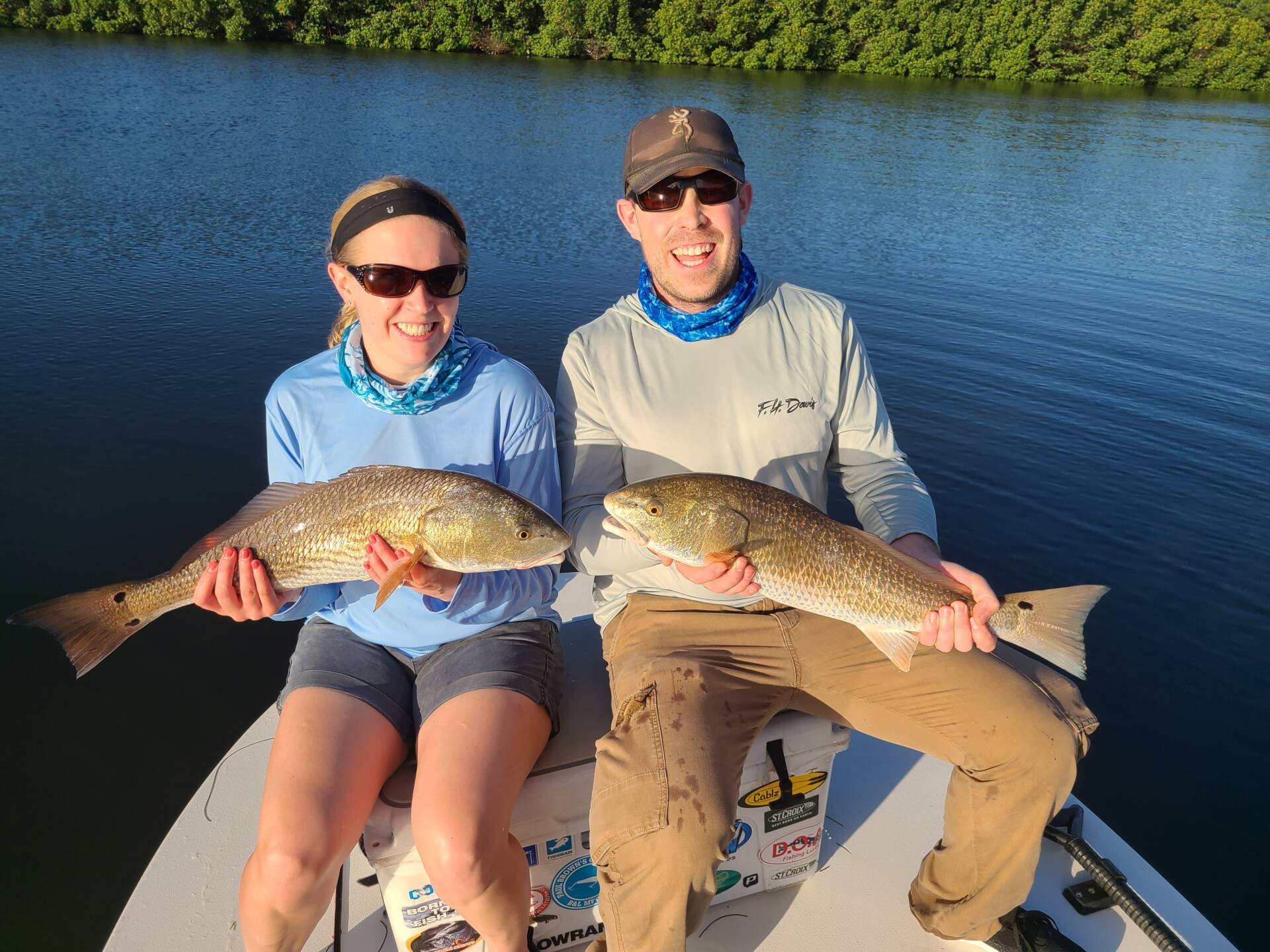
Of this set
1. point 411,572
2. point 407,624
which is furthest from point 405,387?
point 407,624

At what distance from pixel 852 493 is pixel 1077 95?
2077 inches

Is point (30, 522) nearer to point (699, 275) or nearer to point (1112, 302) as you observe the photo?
point (699, 275)

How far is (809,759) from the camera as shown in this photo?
10.3ft

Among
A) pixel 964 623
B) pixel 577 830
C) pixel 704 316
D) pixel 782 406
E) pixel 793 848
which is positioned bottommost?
pixel 793 848

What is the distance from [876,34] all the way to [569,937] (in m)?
62.0

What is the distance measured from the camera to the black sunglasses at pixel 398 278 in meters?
3.03

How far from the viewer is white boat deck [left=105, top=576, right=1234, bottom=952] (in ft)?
10.3

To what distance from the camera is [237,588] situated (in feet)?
9.61

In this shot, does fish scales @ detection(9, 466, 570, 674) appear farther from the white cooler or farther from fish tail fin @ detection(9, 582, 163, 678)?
the white cooler

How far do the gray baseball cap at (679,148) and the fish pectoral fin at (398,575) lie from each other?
1649 millimetres

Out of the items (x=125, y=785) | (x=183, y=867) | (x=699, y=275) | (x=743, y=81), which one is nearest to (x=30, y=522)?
(x=125, y=785)

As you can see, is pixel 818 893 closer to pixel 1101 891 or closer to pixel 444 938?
pixel 1101 891

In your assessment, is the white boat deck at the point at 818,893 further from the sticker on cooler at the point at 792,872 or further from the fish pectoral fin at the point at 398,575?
the fish pectoral fin at the point at 398,575

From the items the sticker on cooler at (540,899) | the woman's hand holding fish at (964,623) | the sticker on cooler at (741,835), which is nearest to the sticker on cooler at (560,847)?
the sticker on cooler at (540,899)
